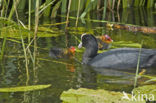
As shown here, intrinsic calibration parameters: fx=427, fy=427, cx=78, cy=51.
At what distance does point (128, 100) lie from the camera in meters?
4.73

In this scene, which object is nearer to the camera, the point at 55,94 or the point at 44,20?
the point at 55,94

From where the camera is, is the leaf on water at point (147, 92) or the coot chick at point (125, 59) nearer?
the leaf on water at point (147, 92)

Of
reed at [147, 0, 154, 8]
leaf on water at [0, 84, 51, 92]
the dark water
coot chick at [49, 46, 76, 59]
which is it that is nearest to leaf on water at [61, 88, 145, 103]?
the dark water

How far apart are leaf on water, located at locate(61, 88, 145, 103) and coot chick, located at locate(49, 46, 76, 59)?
2.32m

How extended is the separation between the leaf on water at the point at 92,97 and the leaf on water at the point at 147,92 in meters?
0.24

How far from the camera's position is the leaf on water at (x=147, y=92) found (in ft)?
16.3

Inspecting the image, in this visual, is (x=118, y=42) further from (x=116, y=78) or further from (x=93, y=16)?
(x=93, y=16)

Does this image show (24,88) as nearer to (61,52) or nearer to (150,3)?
(61,52)

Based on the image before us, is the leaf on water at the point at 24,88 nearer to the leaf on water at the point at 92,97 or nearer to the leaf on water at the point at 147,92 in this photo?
the leaf on water at the point at 92,97

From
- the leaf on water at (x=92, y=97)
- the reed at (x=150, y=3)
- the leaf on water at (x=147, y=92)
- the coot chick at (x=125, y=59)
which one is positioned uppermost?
the reed at (x=150, y=3)

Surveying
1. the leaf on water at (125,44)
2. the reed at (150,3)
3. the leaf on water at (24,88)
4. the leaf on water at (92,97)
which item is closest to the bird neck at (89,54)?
the leaf on water at (125,44)

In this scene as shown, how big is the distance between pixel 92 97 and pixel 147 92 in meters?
0.78

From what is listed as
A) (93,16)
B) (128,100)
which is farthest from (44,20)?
(128,100)

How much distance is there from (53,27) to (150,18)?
2993 mm
